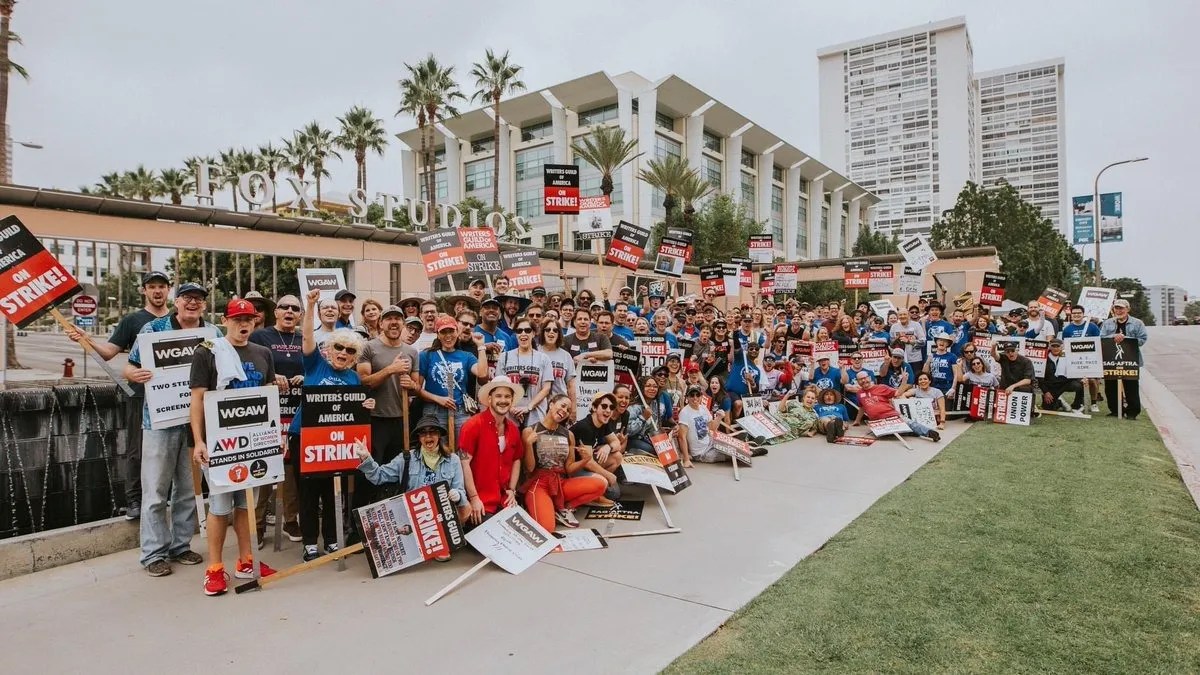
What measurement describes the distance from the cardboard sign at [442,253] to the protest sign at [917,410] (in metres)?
7.67

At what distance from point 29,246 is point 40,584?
2548 mm

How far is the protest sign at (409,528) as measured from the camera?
4.86 meters

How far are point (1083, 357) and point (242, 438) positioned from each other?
43.8 feet

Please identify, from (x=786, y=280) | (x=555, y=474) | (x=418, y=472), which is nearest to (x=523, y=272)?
(x=555, y=474)

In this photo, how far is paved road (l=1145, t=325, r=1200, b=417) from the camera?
1476 centimetres

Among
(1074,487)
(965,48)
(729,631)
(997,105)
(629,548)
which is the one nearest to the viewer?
(729,631)

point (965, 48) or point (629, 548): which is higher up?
point (965, 48)

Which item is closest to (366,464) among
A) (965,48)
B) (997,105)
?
(965,48)

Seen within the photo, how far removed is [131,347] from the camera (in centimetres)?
496

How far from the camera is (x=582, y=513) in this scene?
6418 mm

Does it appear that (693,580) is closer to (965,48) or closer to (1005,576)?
(1005,576)

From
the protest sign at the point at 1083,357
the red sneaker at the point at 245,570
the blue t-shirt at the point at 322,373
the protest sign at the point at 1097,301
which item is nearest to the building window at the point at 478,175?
the protest sign at the point at 1097,301

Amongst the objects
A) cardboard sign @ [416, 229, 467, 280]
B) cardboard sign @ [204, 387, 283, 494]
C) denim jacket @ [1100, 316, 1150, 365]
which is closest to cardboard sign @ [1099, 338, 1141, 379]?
denim jacket @ [1100, 316, 1150, 365]

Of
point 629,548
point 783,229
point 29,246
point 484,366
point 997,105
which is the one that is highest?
point 997,105
